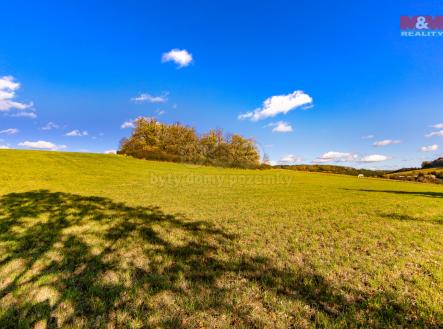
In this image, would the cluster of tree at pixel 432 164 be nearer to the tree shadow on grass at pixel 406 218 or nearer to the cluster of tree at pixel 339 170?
the cluster of tree at pixel 339 170

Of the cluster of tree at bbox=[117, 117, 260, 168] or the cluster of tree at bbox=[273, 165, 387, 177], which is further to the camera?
the cluster of tree at bbox=[273, 165, 387, 177]

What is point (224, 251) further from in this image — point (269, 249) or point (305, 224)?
point (305, 224)

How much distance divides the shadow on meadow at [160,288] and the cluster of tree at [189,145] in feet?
182

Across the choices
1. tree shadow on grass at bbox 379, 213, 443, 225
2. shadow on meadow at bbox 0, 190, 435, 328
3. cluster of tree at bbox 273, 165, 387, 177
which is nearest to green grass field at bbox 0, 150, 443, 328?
shadow on meadow at bbox 0, 190, 435, 328

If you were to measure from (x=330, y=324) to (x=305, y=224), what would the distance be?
20.9 feet

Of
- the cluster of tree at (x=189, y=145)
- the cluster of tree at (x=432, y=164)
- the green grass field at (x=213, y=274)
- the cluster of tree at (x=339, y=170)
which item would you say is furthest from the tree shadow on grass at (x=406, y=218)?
the cluster of tree at (x=432, y=164)

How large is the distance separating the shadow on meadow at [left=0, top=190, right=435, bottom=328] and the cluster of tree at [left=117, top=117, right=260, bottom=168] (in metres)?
55.5

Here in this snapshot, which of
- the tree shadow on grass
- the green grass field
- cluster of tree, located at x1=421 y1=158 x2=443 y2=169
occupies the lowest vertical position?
the tree shadow on grass

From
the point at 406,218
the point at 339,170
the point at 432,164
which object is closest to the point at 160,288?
the point at 406,218

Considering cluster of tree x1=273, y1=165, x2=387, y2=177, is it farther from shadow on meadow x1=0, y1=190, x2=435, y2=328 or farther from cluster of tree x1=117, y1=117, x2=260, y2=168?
shadow on meadow x1=0, y1=190, x2=435, y2=328

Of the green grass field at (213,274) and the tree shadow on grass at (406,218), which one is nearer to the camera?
the green grass field at (213,274)

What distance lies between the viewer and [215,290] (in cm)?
402

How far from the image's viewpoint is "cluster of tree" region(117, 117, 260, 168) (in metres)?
65.6

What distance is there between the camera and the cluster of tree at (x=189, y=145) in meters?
65.6
